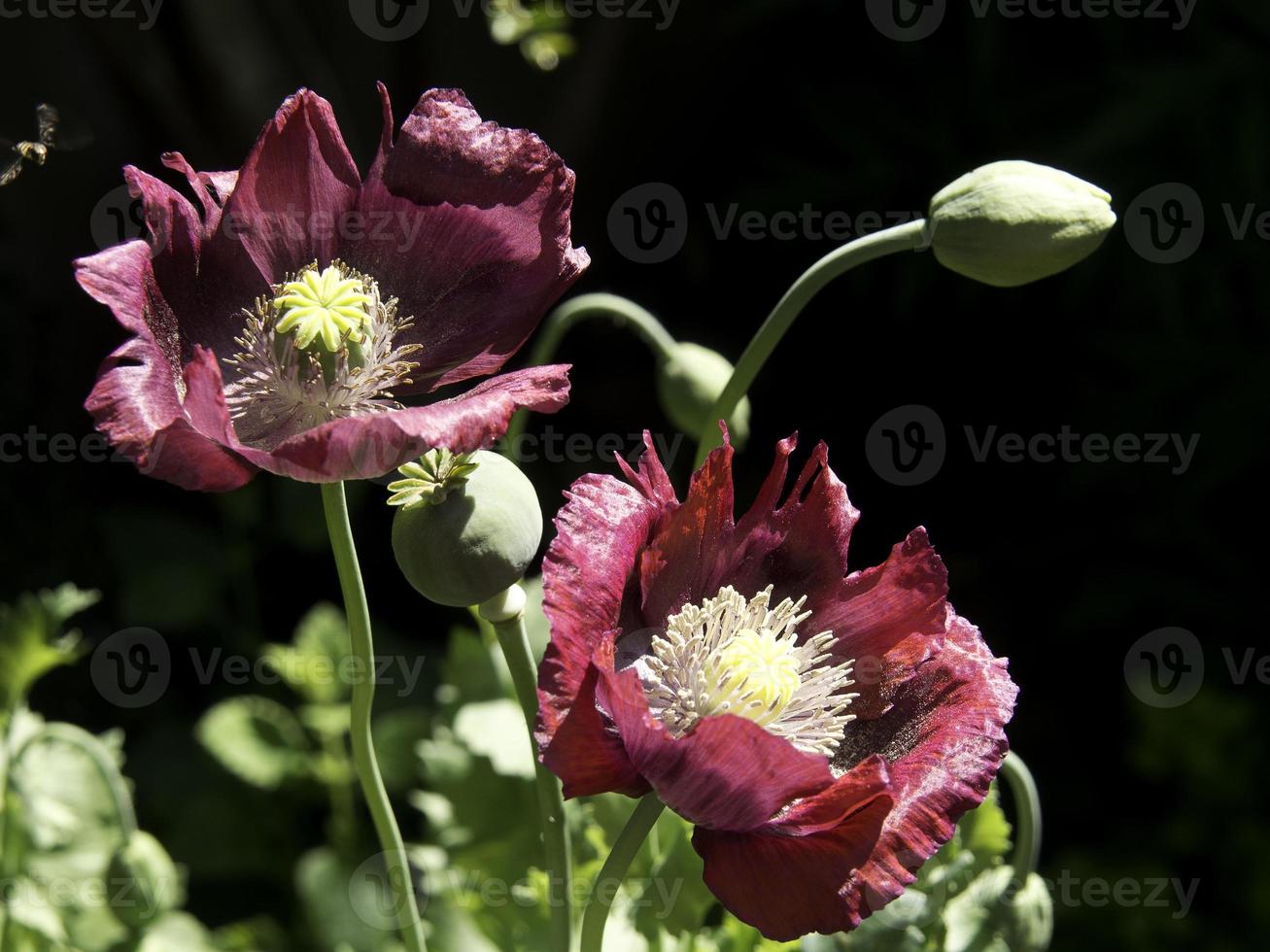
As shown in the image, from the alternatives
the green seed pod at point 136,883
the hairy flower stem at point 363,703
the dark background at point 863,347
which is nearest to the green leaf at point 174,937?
the green seed pod at point 136,883

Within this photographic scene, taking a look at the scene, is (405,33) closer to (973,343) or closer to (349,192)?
(973,343)

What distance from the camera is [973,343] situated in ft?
8.29

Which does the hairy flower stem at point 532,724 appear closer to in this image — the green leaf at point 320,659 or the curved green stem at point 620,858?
the curved green stem at point 620,858

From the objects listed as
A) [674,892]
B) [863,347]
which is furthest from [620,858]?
[863,347]

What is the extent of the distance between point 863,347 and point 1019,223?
1.73 m

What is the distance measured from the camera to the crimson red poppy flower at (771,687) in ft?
2.34

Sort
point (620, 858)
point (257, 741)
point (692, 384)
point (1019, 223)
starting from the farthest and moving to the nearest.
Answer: point (257, 741) < point (692, 384) < point (1019, 223) < point (620, 858)

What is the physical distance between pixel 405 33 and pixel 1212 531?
1499 mm

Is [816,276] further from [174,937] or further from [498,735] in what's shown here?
[174,937]

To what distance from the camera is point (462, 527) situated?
758mm

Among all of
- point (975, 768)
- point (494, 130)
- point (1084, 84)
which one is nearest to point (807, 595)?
point (975, 768)

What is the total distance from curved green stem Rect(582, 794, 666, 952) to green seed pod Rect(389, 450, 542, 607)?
0.14 metres

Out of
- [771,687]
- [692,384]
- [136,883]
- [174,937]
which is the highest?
[692,384]

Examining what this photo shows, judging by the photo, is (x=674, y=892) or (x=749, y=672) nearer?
(x=749, y=672)
